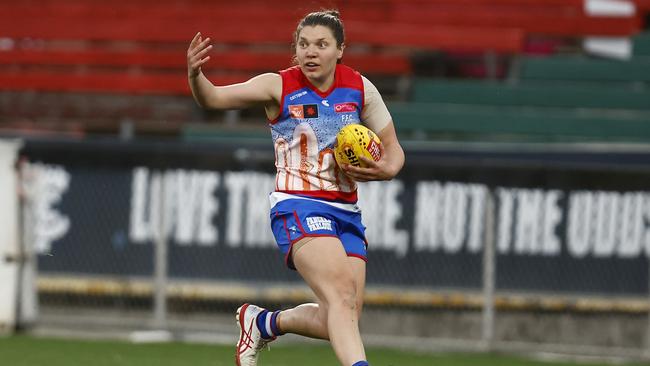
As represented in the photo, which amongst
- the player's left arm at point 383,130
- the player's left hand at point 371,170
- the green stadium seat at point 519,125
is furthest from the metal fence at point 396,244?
the player's left hand at point 371,170

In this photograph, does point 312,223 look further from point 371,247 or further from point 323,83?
point 371,247

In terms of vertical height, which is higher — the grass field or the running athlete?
the running athlete

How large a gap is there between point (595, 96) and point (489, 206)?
4.35 metres

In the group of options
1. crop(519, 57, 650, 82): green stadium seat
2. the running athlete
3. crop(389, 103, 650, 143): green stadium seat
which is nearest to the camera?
the running athlete

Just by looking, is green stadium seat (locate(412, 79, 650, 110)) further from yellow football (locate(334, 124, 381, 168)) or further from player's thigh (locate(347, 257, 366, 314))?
yellow football (locate(334, 124, 381, 168))

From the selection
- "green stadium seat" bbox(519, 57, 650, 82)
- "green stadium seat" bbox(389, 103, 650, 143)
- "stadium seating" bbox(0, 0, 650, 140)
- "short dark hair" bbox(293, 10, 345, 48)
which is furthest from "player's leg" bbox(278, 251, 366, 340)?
"green stadium seat" bbox(519, 57, 650, 82)

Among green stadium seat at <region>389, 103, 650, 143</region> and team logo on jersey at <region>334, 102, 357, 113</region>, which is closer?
team logo on jersey at <region>334, 102, 357, 113</region>

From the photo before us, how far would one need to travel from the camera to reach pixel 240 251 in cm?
955

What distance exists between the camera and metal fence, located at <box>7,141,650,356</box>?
9.17 meters

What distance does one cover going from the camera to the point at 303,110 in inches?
218

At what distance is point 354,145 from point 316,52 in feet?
1.43

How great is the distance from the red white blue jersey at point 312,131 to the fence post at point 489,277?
3727 millimetres

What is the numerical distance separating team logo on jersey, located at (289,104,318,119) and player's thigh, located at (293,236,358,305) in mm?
521

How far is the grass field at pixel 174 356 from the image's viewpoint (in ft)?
26.0
